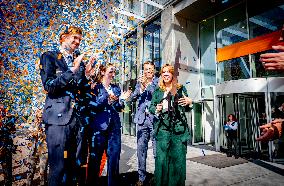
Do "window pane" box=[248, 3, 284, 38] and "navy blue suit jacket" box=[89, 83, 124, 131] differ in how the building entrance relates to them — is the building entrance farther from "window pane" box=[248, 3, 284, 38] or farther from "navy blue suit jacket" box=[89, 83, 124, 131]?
"navy blue suit jacket" box=[89, 83, 124, 131]

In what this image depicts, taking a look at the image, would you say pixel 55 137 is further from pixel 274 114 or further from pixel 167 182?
pixel 274 114

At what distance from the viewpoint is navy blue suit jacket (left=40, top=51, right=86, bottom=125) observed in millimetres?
2262

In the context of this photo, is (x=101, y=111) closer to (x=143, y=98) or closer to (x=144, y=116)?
(x=144, y=116)

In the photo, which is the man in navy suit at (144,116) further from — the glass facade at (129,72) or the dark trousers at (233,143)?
the glass facade at (129,72)

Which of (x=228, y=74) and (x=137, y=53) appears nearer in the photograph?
(x=228, y=74)

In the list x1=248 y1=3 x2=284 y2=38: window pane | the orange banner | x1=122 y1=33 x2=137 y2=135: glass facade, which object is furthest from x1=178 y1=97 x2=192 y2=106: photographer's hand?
x1=122 y1=33 x2=137 y2=135: glass facade

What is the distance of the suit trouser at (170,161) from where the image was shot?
11.8 ft

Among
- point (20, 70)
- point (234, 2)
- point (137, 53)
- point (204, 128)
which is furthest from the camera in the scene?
point (137, 53)

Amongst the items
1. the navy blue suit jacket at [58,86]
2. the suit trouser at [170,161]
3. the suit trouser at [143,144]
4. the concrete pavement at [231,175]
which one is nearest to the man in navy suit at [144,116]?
the suit trouser at [143,144]

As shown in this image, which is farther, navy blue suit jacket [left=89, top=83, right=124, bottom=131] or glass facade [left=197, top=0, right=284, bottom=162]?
glass facade [left=197, top=0, right=284, bottom=162]

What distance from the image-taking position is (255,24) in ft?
37.4

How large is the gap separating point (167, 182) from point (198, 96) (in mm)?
11132

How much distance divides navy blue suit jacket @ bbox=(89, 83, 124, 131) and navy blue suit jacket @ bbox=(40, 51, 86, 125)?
134 centimetres

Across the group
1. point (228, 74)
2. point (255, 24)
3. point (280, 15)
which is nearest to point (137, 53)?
point (228, 74)
